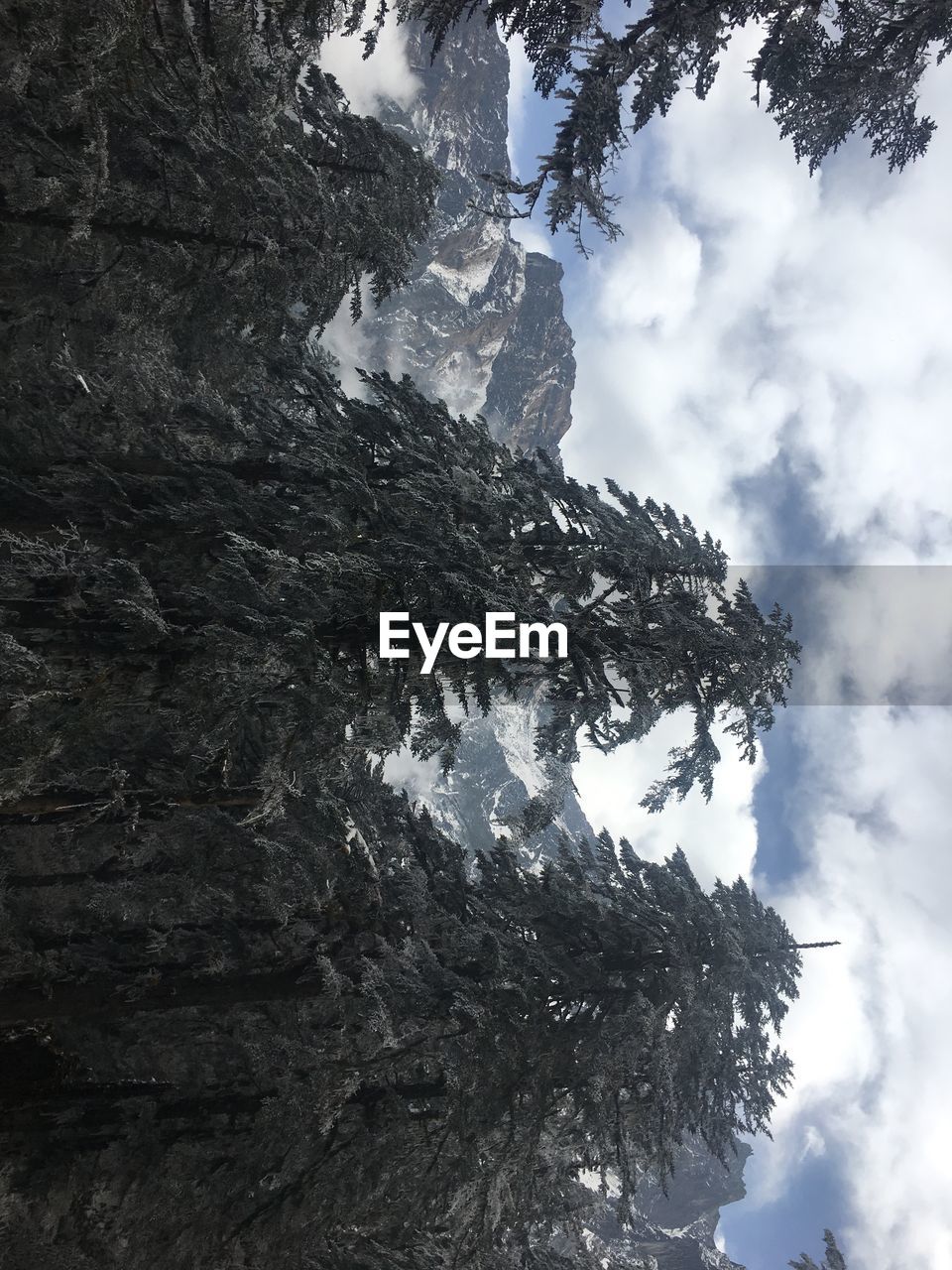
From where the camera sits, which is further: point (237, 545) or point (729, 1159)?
point (729, 1159)

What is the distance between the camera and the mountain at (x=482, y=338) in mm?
66250

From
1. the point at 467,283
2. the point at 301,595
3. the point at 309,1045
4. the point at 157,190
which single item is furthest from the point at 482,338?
the point at 309,1045

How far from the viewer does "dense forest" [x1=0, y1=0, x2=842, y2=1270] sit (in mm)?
8367

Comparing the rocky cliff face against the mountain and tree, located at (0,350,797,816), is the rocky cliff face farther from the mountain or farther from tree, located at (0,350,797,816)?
tree, located at (0,350,797,816)

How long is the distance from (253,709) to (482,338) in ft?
274

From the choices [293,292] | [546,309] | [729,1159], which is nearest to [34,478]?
[293,292]

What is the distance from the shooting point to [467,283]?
79938mm

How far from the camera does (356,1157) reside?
31.0ft

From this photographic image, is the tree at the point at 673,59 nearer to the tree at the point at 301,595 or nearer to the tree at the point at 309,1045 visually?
the tree at the point at 301,595

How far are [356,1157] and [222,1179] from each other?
Result: 162cm

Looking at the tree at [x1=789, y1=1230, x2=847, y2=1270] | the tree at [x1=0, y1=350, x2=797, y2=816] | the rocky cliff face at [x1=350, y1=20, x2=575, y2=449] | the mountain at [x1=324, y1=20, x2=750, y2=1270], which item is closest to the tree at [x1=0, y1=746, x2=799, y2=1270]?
the tree at [x1=0, y1=350, x2=797, y2=816]

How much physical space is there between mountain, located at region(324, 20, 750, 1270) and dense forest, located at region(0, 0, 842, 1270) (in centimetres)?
4641

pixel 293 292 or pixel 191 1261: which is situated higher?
pixel 293 292

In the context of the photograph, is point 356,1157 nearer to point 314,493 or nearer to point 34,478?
point 314,493
